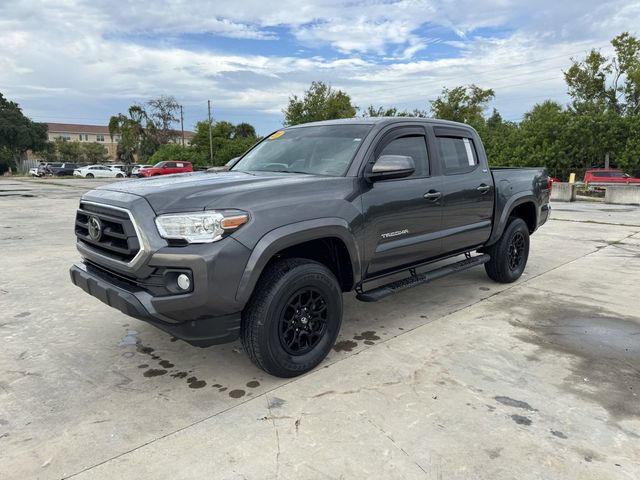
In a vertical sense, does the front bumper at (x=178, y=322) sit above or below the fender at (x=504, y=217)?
below

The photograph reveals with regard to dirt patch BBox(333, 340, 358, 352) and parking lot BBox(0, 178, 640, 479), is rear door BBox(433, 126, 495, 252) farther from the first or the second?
dirt patch BBox(333, 340, 358, 352)

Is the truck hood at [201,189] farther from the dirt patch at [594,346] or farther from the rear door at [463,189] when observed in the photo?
the dirt patch at [594,346]

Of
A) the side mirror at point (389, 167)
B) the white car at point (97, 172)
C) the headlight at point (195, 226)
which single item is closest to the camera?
the headlight at point (195, 226)

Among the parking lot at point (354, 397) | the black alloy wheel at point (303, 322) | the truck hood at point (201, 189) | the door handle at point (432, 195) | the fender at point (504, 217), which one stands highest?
the truck hood at point (201, 189)

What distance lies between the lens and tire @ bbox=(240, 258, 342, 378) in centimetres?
297

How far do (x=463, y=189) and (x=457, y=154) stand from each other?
42 cm

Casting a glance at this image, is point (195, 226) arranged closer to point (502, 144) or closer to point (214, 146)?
point (502, 144)

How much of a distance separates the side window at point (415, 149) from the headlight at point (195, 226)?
72.5 inches

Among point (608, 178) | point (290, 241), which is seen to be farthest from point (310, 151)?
point (608, 178)

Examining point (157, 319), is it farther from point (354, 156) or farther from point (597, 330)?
point (597, 330)

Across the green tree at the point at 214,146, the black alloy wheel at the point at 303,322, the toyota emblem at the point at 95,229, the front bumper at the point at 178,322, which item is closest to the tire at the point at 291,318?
the black alloy wheel at the point at 303,322

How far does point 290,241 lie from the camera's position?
3018 mm

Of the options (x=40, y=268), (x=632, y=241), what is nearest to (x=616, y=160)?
(x=632, y=241)

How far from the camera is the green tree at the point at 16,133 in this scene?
170ft
